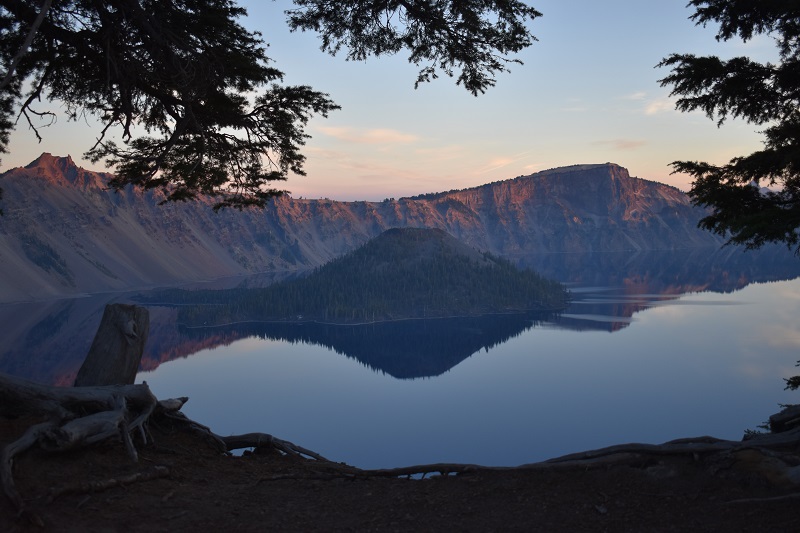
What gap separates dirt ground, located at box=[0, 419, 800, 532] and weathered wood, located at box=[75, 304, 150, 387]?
217 cm

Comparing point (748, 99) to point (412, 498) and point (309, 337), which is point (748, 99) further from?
point (309, 337)

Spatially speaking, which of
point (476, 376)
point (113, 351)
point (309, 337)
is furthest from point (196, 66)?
point (309, 337)

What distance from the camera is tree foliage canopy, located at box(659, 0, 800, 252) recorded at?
12.7m

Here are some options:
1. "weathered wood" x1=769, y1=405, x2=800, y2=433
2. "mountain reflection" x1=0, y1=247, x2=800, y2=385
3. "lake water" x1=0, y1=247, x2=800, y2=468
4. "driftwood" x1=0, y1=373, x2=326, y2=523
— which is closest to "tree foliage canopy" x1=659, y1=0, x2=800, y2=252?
"weathered wood" x1=769, y1=405, x2=800, y2=433

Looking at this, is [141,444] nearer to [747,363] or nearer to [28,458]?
[28,458]

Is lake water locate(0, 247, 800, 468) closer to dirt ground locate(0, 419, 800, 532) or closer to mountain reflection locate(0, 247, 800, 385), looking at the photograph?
mountain reflection locate(0, 247, 800, 385)

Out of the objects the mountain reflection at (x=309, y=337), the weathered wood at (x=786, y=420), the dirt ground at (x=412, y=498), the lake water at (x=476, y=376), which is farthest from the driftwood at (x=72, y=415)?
the mountain reflection at (x=309, y=337)

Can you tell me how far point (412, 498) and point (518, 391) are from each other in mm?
109370

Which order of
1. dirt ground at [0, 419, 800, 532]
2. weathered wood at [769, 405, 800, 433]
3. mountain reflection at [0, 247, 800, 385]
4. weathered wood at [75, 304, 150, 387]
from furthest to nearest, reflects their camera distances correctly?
1. mountain reflection at [0, 247, 800, 385]
2. weathered wood at [75, 304, 150, 387]
3. weathered wood at [769, 405, 800, 433]
4. dirt ground at [0, 419, 800, 532]

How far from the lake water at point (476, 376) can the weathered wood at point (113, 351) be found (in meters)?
72.3

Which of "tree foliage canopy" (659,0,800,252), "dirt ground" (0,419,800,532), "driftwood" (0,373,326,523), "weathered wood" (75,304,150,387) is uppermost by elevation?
"tree foliage canopy" (659,0,800,252)

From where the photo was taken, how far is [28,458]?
893 centimetres

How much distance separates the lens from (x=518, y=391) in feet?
375

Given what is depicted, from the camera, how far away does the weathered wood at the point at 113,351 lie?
1208 centimetres
